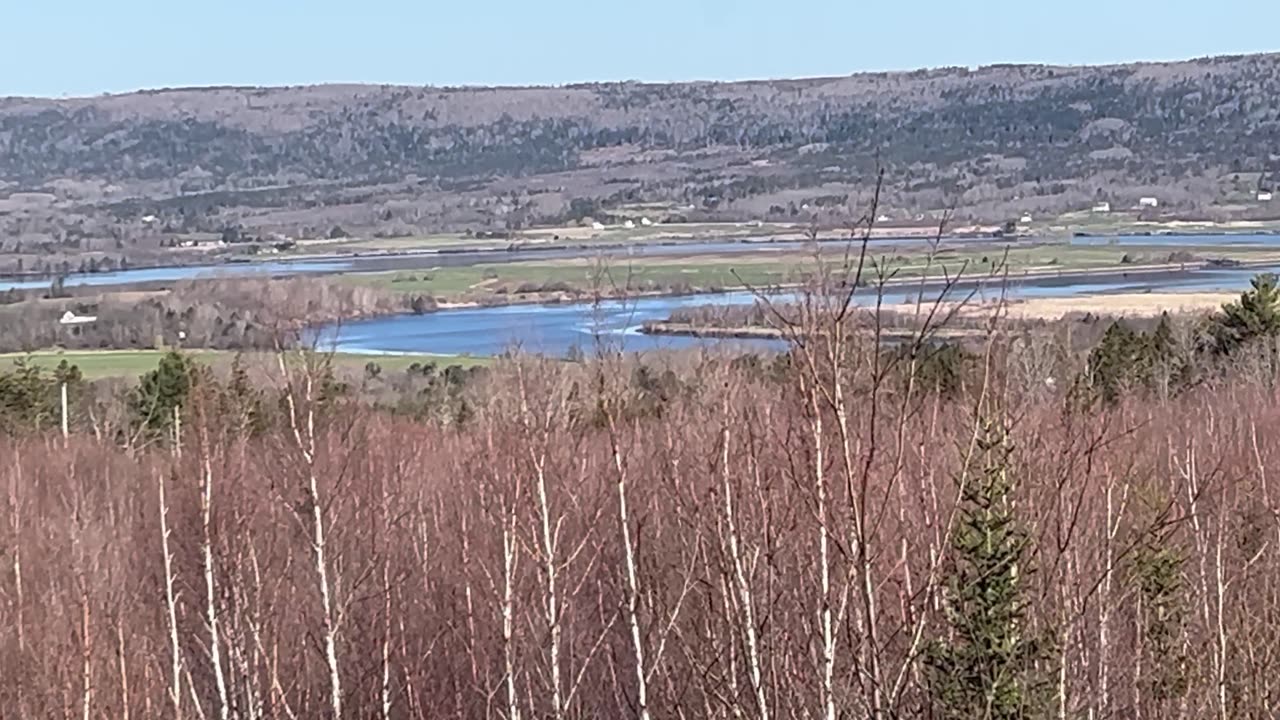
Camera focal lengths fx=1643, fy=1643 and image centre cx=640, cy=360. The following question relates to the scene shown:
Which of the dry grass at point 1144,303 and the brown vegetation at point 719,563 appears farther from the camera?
the dry grass at point 1144,303

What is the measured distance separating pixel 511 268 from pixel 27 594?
184 ft

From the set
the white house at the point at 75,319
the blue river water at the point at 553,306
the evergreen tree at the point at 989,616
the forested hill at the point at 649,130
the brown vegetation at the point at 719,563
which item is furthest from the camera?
the forested hill at the point at 649,130

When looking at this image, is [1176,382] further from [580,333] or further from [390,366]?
[580,333]

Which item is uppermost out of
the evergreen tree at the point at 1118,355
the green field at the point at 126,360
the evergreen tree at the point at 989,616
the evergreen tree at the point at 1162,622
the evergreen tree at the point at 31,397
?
the evergreen tree at the point at 989,616

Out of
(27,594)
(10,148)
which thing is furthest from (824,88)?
(27,594)

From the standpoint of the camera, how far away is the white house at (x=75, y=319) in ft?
196

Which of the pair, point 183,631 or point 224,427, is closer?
point 224,427

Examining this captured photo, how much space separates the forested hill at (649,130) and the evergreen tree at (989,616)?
373 ft

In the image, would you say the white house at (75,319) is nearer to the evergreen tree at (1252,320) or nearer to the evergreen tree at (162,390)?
the evergreen tree at (162,390)

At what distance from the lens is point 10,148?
16000 centimetres

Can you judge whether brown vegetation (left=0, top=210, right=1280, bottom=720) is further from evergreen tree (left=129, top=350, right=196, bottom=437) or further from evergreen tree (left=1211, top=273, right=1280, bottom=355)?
evergreen tree (left=1211, top=273, right=1280, bottom=355)

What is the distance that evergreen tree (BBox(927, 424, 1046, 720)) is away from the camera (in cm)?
795

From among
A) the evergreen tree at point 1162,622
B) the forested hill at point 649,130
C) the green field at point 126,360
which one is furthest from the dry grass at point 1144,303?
the forested hill at point 649,130

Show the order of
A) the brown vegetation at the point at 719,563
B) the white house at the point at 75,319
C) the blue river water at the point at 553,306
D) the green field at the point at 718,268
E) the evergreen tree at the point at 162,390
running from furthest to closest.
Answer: the white house at the point at 75,319 → the evergreen tree at the point at 162,390 → the blue river water at the point at 553,306 → the brown vegetation at the point at 719,563 → the green field at the point at 718,268
